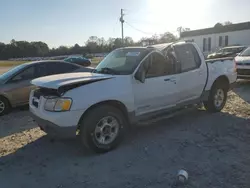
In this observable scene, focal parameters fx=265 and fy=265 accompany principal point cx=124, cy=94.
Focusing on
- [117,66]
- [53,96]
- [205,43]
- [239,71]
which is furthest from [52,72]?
[205,43]

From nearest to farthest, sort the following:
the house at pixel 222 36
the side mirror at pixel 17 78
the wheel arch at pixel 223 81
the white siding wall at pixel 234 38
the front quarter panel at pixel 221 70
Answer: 1. the front quarter panel at pixel 221 70
2. the wheel arch at pixel 223 81
3. the side mirror at pixel 17 78
4. the white siding wall at pixel 234 38
5. the house at pixel 222 36

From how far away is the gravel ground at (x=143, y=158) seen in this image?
148 inches

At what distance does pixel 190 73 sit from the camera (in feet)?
19.7

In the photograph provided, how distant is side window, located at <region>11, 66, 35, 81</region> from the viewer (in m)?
7.95

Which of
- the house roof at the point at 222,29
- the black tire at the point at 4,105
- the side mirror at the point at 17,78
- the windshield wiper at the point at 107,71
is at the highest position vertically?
the house roof at the point at 222,29

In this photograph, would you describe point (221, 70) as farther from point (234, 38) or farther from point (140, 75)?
point (234, 38)

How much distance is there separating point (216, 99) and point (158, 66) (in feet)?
7.91

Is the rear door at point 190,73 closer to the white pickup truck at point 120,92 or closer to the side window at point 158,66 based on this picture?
the white pickup truck at point 120,92

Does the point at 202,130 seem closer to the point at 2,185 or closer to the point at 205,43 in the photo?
the point at 2,185

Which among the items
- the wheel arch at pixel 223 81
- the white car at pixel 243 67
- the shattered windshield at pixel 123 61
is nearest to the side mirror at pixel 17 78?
the shattered windshield at pixel 123 61

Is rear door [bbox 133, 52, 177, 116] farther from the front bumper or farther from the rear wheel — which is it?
the rear wheel

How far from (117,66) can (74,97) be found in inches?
58.2

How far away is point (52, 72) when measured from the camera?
8625mm

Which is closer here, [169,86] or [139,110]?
[139,110]
